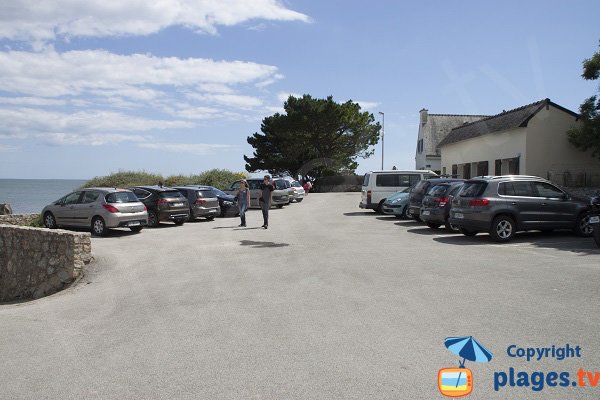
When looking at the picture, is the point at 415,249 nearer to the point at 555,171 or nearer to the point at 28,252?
the point at 28,252

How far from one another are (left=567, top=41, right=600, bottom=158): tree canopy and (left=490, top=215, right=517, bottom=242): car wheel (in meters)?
14.5

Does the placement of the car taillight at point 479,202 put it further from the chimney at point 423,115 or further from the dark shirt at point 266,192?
the chimney at point 423,115

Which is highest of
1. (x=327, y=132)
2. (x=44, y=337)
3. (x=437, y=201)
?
(x=327, y=132)

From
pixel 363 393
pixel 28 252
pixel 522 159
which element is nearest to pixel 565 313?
pixel 363 393

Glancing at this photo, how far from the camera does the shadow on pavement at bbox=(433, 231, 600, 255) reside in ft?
41.3

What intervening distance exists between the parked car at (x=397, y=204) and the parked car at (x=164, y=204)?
8.28 m

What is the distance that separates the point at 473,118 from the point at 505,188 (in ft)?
146

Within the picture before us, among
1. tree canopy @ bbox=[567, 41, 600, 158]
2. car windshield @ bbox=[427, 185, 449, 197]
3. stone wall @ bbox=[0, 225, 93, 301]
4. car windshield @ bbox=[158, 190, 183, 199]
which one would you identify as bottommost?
stone wall @ bbox=[0, 225, 93, 301]

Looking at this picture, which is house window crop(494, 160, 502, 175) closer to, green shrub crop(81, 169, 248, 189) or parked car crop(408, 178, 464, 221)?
parked car crop(408, 178, 464, 221)

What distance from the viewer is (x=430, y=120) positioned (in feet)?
184

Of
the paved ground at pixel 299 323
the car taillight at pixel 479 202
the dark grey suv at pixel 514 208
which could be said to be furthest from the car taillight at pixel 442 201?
the paved ground at pixel 299 323

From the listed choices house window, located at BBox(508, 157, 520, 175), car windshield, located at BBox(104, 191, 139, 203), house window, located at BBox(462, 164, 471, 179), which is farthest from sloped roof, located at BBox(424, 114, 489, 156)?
car windshield, located at BBox(104, 191, 139, 203)

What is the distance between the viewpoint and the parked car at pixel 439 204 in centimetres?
1662

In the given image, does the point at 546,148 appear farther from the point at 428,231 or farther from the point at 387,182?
the point at 428,231
